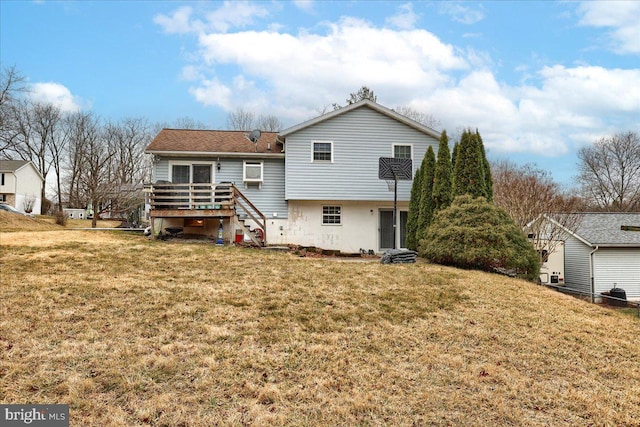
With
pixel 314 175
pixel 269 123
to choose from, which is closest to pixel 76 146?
pixel 269 123

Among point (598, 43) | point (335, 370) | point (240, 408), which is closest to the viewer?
point (240, 408)

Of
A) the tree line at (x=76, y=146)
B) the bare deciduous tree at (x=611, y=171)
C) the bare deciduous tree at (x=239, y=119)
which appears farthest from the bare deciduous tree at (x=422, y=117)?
the tree line at (x=76, y=146)

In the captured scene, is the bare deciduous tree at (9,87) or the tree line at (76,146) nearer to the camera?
the bare deciduous tree at (9,87)

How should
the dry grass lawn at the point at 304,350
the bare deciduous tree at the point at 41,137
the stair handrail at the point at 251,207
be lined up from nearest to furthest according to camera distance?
the dry grass lawn at the point at 304,350
the stair handrail at the point at 251,207
the bare deciduous tree at the point at 41,137

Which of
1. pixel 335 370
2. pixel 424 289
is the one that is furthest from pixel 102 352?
pixel 424 289

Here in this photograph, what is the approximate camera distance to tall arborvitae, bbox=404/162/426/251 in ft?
49.0

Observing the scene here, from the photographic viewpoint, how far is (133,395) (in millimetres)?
4090

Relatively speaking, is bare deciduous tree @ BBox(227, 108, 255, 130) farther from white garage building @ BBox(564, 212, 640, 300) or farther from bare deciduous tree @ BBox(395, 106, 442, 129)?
white garage building @ BBox(564, 212, 640, 300)

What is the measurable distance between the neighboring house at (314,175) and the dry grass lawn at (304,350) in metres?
6.91

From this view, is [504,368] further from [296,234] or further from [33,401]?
[296,234]

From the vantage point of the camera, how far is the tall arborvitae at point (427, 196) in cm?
1424

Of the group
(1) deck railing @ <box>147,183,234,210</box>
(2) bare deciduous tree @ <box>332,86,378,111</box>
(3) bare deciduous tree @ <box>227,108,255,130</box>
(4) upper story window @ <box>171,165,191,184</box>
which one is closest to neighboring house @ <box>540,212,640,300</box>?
(1) deck railing @ <box>147,183,234,210</box>

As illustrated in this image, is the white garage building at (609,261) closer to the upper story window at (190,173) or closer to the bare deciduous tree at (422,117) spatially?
the upper story window at (190,173)

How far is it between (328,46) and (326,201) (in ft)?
24.1
